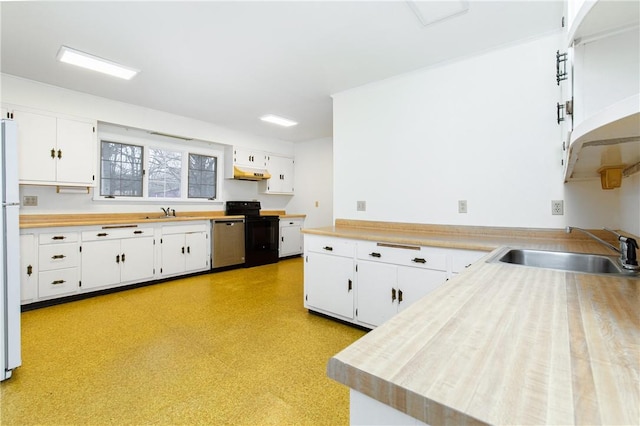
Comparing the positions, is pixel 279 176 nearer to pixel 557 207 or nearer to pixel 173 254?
pixel 173 254

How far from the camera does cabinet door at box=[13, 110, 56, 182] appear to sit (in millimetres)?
3186

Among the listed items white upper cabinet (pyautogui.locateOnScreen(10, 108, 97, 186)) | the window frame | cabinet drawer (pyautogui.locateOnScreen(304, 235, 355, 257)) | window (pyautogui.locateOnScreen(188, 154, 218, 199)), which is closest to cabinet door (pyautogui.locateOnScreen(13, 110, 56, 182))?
white upper cabinet (pyautogui.locateOnScreen(10, 108, 97, 186))

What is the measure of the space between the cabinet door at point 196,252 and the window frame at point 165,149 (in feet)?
2.49

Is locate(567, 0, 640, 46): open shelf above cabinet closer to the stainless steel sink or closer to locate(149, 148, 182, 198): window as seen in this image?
the stainless steel sink

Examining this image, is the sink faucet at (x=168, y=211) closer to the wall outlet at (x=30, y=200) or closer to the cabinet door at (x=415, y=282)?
the wall outlet at (x=30, y=200)

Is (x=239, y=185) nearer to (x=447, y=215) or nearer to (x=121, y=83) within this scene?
(x=121, y=83)

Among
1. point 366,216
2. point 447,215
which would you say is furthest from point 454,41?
point 366,216

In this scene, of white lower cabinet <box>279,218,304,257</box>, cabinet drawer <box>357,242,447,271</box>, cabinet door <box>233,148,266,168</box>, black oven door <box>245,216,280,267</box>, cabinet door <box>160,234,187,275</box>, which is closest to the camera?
cabinet drawer <box>357,242,447,271</box>

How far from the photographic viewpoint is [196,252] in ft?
14.9

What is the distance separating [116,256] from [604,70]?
4.57 meters

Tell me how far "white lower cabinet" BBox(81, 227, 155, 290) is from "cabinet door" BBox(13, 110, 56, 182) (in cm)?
81

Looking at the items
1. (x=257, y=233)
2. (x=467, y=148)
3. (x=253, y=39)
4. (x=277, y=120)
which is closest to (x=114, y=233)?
(x=257, y=233)

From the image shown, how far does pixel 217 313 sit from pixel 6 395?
4.99 ft

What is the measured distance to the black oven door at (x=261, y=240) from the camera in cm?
519
